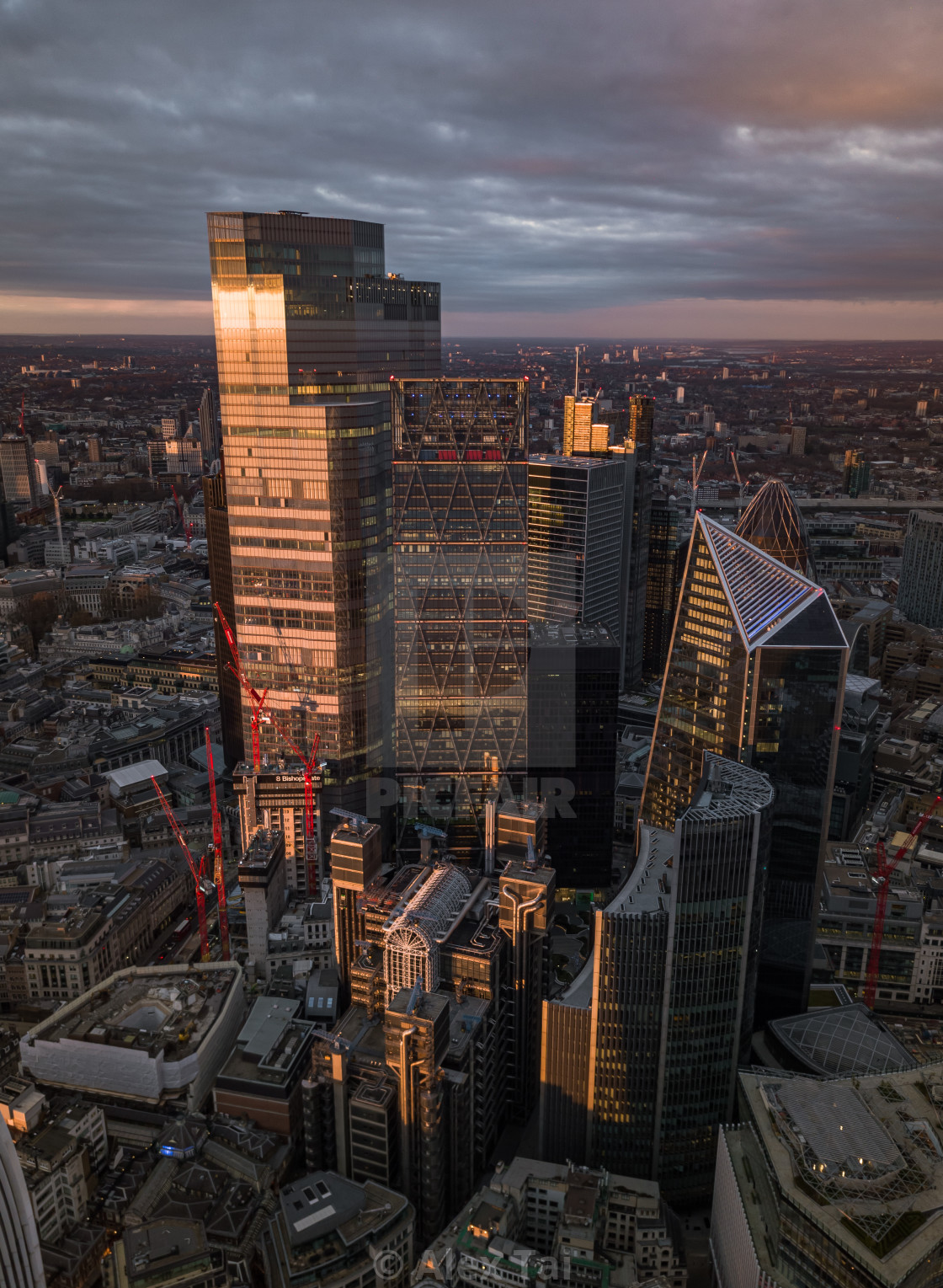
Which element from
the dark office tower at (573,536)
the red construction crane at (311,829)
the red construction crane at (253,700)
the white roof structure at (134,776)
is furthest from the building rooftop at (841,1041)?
the white roof structure at (134,776)

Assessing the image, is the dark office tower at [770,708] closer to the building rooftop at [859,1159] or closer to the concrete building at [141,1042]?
the building rooftop at [859,1159]

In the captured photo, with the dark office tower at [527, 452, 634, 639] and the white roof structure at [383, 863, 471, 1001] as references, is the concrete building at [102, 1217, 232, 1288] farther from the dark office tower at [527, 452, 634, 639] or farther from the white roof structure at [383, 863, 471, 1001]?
the dark office tower at [527, 452, 634, 639]

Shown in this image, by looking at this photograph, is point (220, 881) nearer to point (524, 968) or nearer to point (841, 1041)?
point (524, 968)

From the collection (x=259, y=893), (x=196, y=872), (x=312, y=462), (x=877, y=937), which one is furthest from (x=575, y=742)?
(x=196, y=872)

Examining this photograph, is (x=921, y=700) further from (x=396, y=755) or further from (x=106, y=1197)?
(x=106, y=1197)

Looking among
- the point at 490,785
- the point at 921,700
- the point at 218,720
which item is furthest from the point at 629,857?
the point at 218,720
